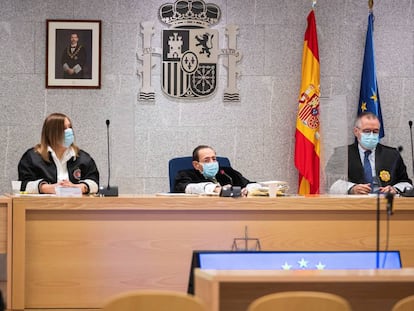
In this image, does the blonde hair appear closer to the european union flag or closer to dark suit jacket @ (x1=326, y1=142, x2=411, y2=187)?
dark suit jacket @ (x1=326, y1=142, x2=411, y2=187)

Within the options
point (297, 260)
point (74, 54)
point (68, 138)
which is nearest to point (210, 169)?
point (68, 138)

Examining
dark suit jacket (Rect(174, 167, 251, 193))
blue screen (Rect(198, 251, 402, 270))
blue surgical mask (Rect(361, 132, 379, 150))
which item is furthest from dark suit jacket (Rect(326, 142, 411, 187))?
blue screen (Rect(198, 251, 402, 270))

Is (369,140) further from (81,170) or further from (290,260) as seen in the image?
(290,260)

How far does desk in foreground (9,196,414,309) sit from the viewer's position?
5957 millimetres

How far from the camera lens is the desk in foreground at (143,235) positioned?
19.5 feet

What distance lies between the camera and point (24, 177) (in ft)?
22.7

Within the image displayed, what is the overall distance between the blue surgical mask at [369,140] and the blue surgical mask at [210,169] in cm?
129

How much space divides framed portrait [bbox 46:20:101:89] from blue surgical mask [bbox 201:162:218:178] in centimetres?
212

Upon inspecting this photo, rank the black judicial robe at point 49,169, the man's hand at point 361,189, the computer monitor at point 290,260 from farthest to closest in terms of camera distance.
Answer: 1. the black judicial robe at point 49,169
2. the man's hand at point 361,189
3. the computer monitor at point 290,260

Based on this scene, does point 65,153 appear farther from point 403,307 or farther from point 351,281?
point 403,307

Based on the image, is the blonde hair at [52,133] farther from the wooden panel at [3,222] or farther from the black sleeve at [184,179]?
the wooden panel at [3,222]

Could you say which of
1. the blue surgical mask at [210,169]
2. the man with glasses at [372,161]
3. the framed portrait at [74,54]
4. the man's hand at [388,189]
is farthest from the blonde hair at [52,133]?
the man's hand at [388,189]

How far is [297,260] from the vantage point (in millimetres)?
5113

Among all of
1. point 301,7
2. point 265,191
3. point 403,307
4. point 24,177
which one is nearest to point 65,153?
point 24,177
